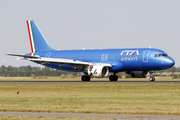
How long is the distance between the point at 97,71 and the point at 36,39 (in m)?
18.9

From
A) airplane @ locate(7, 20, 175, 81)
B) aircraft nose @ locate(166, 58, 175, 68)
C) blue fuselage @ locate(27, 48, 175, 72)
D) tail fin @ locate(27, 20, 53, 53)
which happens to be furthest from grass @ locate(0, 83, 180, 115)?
tail fin @ locate(27, 20, 53, 53)

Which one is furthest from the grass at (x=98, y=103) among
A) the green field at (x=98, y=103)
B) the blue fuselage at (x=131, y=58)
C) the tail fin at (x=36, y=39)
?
the tail fin at (x=36, y=39)

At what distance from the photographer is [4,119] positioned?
15.9m

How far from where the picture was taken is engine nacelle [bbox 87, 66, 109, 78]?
50281 mm

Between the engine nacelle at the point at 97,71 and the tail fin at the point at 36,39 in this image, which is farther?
the tail fin at the point at 36,39

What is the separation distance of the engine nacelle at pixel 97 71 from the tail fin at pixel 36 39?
14.6 metres

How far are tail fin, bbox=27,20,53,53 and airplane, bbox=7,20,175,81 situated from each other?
6.21 feet

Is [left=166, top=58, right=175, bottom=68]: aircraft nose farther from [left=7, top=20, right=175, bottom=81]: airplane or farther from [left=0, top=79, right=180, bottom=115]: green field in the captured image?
[left=0, top=79, right=180, bottom=115]: green field

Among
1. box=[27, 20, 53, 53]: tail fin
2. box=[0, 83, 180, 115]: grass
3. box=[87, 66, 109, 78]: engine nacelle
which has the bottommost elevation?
box=[0, 83, 180, 115]: grass

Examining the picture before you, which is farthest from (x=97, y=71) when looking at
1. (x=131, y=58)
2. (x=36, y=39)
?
(x=36, y=39)

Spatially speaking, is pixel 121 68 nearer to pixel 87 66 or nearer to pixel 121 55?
pixel 121 55

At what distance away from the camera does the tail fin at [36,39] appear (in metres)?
64.1

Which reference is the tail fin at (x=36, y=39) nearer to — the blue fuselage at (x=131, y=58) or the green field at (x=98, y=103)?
the blue fuselage at (x=131, y=58)

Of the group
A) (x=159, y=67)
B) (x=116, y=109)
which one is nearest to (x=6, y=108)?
(x=116, y=109)
